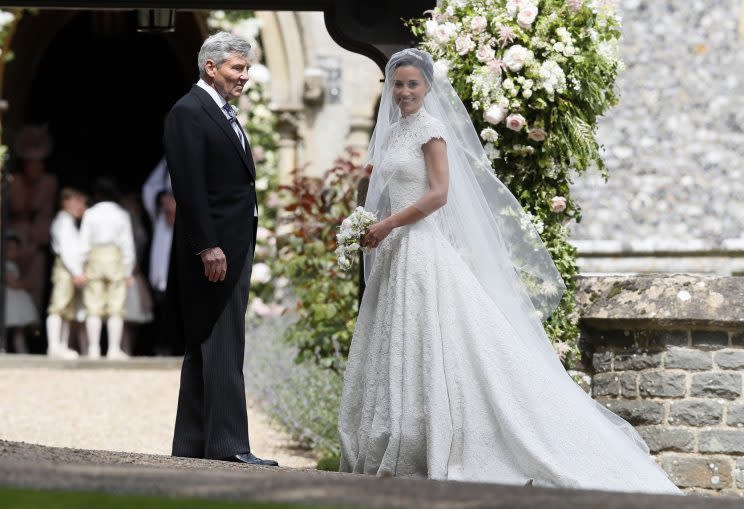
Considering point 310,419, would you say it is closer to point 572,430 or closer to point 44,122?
point 572,430

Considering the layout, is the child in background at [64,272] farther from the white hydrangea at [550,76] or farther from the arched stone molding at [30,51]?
the white hydrangea at [550,76]

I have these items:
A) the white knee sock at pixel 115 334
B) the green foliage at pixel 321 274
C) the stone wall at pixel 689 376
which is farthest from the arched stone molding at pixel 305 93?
the stone wall at pixel 689 376

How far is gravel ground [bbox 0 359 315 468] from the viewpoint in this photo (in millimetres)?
9203

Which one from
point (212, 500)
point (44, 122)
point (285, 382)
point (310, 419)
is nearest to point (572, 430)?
point (212, 500)

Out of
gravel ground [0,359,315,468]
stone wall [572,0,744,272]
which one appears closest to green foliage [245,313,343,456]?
gravel ground [0,359,315,468]

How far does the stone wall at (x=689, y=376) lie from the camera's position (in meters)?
7.40

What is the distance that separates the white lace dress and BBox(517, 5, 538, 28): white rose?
1008mm

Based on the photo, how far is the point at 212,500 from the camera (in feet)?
13.4

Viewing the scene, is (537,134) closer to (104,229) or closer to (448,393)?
(448,393)

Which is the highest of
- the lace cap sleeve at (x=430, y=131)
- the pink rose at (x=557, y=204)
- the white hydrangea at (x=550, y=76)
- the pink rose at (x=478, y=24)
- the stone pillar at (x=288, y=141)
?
the stone pillar at (x=288, y=141)

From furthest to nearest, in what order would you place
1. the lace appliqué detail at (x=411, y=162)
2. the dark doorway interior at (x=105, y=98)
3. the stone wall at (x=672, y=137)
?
the dark doorway interior at (x=105, y=98)
the stone wall at (x=672, y=137)
the lace appliqué detail at (x=411, y=162)

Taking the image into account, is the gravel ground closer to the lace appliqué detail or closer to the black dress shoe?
the black dress shoe

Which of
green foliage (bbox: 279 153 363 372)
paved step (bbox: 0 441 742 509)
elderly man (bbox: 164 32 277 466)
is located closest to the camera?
paved step (bbox: 0 441 742 509)

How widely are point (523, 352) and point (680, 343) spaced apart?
1.47m
